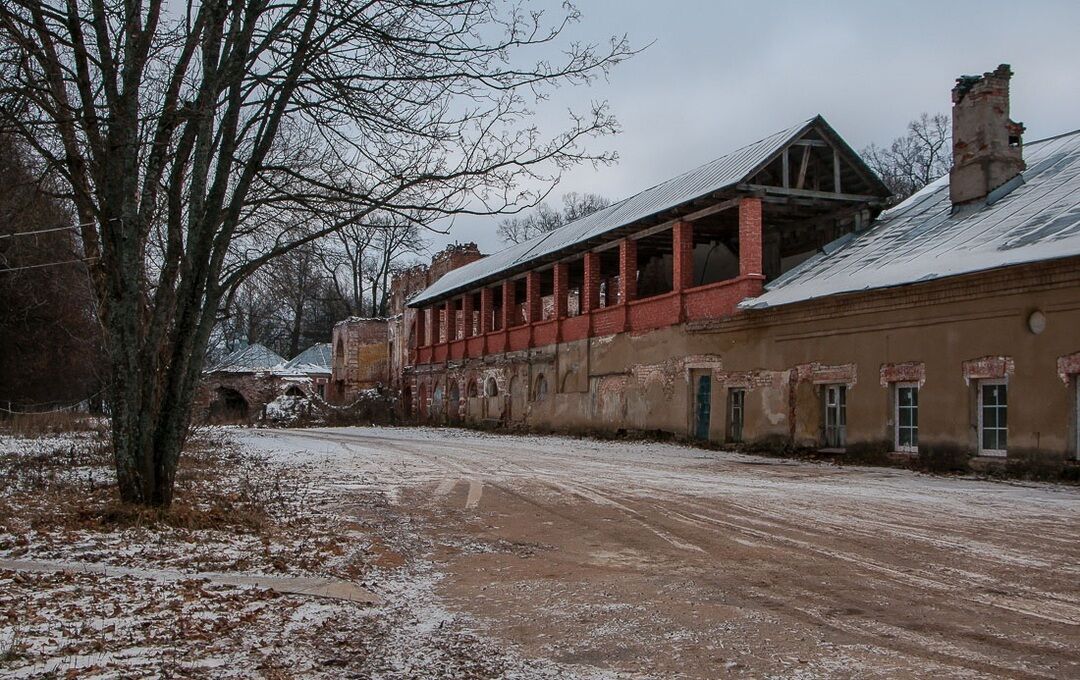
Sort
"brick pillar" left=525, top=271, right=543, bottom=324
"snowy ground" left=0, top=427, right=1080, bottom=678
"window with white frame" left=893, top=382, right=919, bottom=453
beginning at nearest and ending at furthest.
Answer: "snowy ground" left=0, top=427, right=1080, bottom=678
"window with white frame" left=893, top=382, right=919, bottom=453
"brick pillar" left=525, top=271, right=543, bottom=324

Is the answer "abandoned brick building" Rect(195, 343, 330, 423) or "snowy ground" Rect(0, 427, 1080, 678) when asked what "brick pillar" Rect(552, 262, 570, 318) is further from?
"abandoned brick building" Rect(195, 343, 330, 423)

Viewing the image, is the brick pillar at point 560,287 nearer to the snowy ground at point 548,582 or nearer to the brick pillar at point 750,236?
the brick pillar at point 750,236

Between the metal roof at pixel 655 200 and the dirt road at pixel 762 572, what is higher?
the metal roof at pixel 655 200

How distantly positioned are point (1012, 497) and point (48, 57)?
11789mm

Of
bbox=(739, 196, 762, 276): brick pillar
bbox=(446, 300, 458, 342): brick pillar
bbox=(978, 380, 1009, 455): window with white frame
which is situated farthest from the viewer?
bbox=(446, 300, 458, 342): brick pillar

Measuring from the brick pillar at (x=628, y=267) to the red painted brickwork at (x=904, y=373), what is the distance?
9491 millimetres

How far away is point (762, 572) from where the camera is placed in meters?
6.54

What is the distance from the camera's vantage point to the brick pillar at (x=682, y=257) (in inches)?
898

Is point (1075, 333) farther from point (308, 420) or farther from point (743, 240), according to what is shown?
point (308, 420)

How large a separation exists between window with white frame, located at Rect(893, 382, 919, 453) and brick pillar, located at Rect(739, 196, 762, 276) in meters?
4.85

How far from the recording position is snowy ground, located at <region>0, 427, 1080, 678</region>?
14.8 feet

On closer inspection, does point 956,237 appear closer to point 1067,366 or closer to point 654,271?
point 1067,366

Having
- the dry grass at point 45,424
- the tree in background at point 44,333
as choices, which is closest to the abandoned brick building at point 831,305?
the dry grass at point 45,424

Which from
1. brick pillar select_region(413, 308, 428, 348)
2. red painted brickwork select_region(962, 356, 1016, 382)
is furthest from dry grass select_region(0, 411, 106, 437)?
brick pillar select_region(413, 308, 428, 348)
